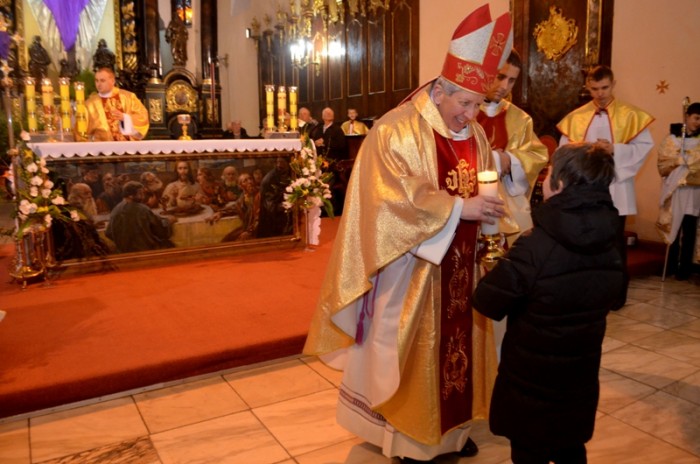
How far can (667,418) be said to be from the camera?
3.34 metres

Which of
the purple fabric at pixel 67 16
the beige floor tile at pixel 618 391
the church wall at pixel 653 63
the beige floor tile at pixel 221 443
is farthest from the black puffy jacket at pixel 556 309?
the purple fabric at pixel 67 16

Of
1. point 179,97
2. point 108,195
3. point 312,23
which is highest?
point 312,23

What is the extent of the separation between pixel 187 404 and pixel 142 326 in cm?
112

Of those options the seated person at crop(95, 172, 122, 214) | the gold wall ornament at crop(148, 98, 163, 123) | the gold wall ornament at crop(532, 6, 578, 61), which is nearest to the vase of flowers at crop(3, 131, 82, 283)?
the seated person at crop(95, 172, 122, 214)

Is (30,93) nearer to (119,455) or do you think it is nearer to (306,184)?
(306,184)

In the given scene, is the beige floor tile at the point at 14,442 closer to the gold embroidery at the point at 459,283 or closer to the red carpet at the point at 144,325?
the red carpet at the point at 144,325

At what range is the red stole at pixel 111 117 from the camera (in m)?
6.59

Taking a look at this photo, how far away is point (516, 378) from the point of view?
2.05 metres

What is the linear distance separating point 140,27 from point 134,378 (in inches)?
441

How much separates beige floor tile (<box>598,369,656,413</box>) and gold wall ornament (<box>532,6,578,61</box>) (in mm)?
5575

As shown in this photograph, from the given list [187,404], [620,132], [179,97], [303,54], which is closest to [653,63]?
[620,132]

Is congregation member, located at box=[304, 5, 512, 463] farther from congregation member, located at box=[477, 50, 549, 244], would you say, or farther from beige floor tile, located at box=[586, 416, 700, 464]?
beige floor tile, located at box=[586, 416, 700, 464]

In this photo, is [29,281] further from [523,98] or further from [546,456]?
[523,98]

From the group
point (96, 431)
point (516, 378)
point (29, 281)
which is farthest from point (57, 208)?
point (516, 378)
